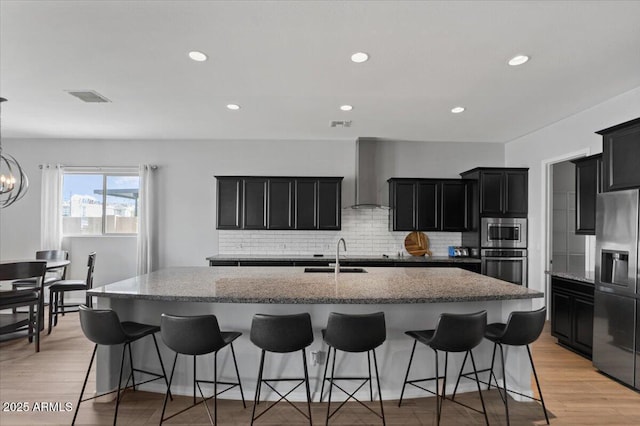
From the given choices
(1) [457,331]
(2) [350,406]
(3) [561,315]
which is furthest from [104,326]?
(3) [561,315]

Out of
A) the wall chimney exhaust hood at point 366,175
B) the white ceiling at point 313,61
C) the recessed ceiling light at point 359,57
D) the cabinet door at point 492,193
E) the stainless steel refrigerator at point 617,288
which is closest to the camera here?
the white ceiling at point 313,61

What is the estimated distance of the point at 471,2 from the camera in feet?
7.28

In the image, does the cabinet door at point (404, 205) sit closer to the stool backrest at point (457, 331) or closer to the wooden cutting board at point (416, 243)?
the wooden cutting board at point (416, 243)

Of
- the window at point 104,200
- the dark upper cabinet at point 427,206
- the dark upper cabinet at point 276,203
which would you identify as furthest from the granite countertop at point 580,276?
the window at point 104,200

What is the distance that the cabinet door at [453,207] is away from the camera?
226 inches

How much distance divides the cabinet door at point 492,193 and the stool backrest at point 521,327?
3.24 m

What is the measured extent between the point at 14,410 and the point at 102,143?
459 cm

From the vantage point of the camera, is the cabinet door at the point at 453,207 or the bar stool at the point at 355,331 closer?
the bar stool at the point at 355,331

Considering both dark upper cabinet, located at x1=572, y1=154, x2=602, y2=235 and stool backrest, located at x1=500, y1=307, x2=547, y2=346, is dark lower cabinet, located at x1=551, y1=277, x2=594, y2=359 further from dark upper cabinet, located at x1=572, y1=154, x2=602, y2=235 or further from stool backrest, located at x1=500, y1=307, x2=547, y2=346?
stool backrest, located at x1=500, y1=307, x2=547, y2=346

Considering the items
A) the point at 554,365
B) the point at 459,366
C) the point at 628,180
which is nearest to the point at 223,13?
the point at 459,366

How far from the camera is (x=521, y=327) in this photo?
2.41 meters

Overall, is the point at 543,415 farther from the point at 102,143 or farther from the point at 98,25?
the point at 102,143

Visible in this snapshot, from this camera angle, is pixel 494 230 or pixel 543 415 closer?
pixel 543 415

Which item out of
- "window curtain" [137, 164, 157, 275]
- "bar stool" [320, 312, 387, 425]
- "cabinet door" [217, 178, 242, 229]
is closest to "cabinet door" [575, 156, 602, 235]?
"bar stool" [320, 312, 387, 425]
